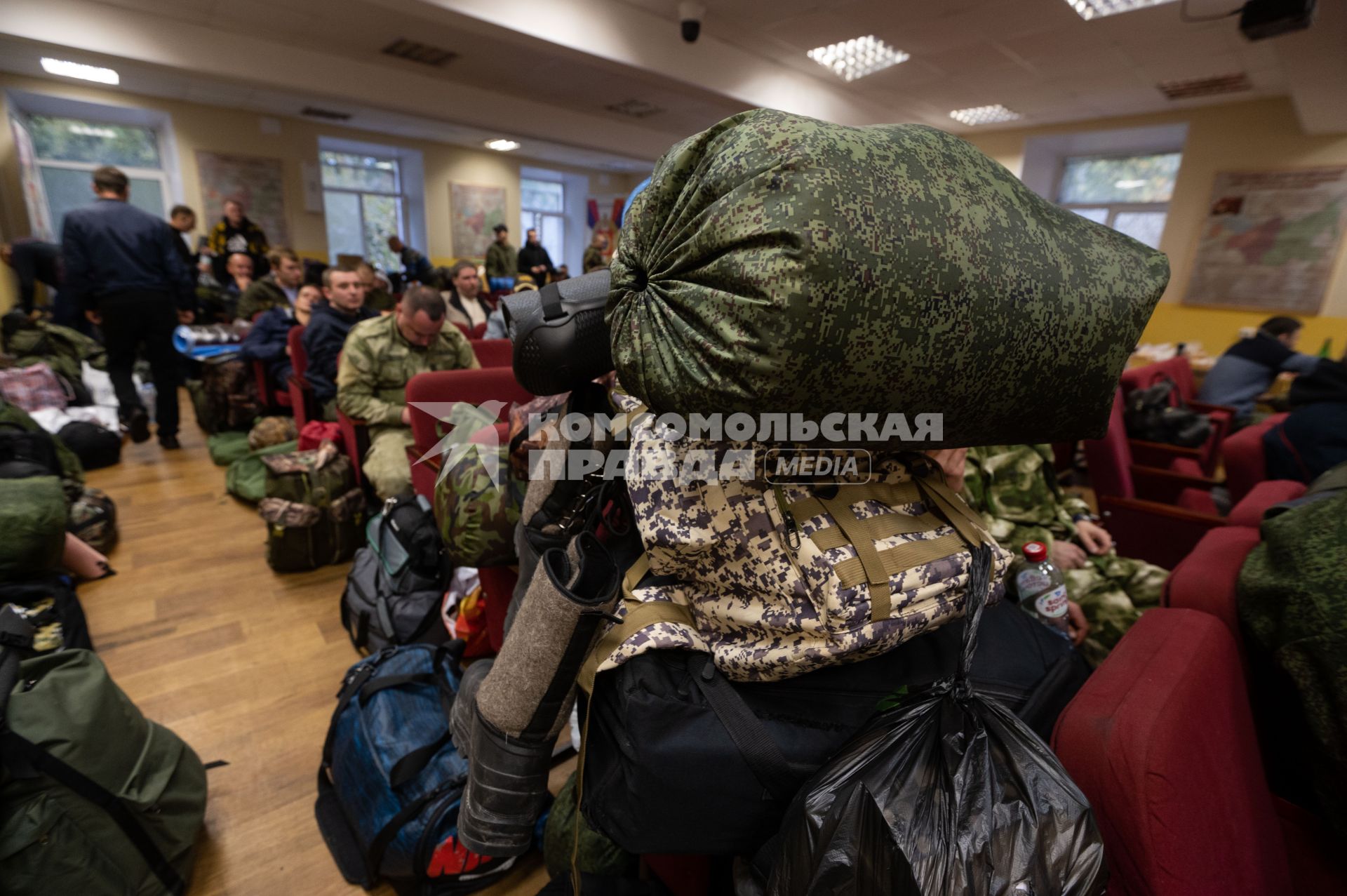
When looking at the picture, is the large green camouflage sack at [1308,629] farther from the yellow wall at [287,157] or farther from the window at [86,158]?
the yellow wall at [287,157]

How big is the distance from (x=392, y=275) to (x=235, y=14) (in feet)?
8.55

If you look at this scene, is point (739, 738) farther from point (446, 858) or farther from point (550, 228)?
point (550, 228)

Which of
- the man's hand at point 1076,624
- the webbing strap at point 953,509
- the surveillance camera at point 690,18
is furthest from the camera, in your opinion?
the surveillance camera at point 690,18

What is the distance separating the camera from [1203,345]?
21.4 feet

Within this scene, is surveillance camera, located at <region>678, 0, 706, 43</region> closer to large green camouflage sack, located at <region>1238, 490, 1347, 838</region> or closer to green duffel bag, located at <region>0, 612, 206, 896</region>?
large green camouflage sack, located at <region>1238, 490, 1347, 838</region>

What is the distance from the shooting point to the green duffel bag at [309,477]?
2463 mm

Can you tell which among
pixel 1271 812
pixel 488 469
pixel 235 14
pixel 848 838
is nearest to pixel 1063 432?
pixel 848 838

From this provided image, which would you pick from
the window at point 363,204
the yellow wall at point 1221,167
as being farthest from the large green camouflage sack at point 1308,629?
the window at point 363,204

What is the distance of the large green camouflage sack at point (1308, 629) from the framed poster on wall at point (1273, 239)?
279 inches

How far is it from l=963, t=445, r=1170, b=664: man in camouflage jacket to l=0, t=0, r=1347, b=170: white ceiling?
4171mm

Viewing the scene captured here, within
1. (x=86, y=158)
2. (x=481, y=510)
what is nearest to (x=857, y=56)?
(x=481, y=510)

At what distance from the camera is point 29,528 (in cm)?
159

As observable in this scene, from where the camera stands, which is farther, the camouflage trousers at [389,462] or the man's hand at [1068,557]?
the camouflage trousers at [389,462]

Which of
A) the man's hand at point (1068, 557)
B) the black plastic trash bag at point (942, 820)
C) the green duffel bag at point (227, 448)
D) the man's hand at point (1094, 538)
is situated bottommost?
the green duffel bag at point (227, 448)
